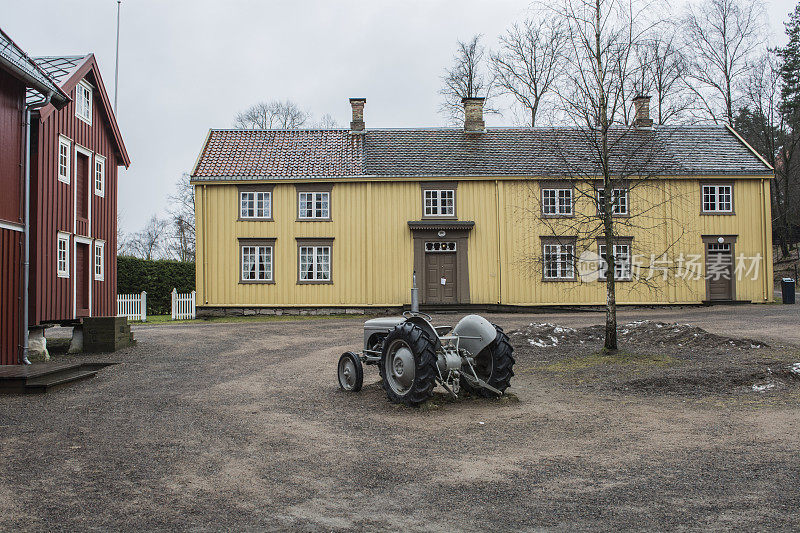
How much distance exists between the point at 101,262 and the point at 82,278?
1.03 meters

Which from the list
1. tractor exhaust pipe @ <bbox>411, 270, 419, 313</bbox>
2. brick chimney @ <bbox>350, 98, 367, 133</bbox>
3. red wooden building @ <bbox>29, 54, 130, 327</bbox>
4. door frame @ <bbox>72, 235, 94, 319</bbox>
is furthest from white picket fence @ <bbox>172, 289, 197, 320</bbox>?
brick chimney @ <bbox>350, 98, 367, 133</bbox>

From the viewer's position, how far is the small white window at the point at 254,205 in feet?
86.0

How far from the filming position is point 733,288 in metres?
26.3

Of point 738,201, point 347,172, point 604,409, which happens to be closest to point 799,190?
point 738,201

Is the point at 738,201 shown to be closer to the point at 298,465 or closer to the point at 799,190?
the point at 799,190

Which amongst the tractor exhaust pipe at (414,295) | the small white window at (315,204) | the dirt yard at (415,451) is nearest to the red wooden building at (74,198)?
the dirt yard at (415,451)

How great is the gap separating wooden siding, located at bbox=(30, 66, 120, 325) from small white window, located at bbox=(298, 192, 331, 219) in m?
8.47

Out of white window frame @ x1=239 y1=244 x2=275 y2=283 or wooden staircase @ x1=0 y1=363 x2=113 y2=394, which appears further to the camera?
white window frame @ x1=239 y1=244 x2=275 y2=283

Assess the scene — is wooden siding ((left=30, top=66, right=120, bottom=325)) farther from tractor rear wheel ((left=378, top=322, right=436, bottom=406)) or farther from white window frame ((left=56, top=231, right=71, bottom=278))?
tractor rear wheel ((left=378, top=322, right=436, bottom=406))

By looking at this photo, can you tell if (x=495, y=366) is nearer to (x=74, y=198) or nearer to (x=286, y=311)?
(x=74, y=198)

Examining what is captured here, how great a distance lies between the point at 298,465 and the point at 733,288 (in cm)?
2457

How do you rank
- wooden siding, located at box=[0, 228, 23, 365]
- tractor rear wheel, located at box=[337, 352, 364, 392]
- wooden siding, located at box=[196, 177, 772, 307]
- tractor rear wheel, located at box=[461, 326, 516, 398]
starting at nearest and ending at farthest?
tractor rear wheel, located at box=[461, 326, 516, 398] < tractor rear wheel, located at box=[337, 352, 364, 392] < wooden siding, located at box=[0, 228, 23, 365] < wooden siding, located at box=[196, 177, 772, 307]

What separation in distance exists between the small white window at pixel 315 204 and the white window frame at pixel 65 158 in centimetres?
1089

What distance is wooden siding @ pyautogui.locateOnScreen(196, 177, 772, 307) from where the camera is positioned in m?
25.9
